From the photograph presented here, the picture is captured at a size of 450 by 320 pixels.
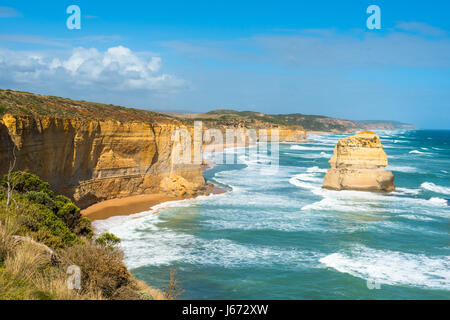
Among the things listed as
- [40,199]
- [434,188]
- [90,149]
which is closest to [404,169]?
[434,188]

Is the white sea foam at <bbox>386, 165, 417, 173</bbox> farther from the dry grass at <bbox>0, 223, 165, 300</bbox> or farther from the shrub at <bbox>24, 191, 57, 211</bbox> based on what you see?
the dry grass at <bbox>0, 223, 165, 300</bbox>

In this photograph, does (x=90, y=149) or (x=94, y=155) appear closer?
(x=90, y=149)

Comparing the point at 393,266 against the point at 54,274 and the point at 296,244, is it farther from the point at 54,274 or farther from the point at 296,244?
the point at 54,274

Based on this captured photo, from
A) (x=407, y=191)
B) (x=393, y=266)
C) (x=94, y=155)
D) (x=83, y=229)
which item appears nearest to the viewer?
(x=83, y=229)

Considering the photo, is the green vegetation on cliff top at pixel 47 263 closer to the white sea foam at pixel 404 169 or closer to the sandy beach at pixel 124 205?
the sandy beach at pixel 124 205

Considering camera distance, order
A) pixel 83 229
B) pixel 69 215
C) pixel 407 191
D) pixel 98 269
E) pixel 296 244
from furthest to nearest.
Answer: pixel 407 191 → pixel 296 244 → pixel 83 229 → pixel 69 215 → pixel 98 269

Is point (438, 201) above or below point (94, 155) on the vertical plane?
below

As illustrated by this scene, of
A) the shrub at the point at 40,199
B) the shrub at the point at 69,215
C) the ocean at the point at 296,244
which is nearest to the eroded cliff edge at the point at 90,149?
the ocean at the point at 296,244
